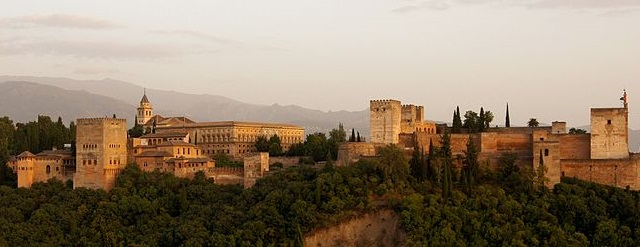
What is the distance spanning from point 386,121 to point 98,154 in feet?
49.7

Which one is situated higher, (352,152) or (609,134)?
(609,134)

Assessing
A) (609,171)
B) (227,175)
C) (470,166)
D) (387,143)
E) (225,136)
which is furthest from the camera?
(225,136)

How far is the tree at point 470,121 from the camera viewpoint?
5062cm

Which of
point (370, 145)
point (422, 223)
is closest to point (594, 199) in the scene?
point (422, 223)

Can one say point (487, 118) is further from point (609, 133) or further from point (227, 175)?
point (227, 175)

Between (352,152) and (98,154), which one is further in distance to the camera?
(98,154)

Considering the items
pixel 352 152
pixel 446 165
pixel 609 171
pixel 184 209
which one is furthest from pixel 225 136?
pixel 609 171

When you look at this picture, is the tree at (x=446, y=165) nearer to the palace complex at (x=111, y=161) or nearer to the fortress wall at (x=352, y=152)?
the fortress wall at (x=352, y=152)

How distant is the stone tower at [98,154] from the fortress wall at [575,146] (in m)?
22.5

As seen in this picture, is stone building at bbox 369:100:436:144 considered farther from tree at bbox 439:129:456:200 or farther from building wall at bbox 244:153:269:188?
building wall at bbox 244:153:269:188

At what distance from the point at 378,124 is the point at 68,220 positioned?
54.8ft

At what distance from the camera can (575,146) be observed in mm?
45750

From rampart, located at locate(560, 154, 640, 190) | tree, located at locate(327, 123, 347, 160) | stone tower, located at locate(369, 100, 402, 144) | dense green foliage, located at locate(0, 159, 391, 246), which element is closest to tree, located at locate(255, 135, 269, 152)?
tree, located at locate(327, 123, 347, 160)

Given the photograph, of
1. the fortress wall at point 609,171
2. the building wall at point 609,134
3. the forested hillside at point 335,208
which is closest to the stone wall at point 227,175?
the forested hillside at point 335,208
